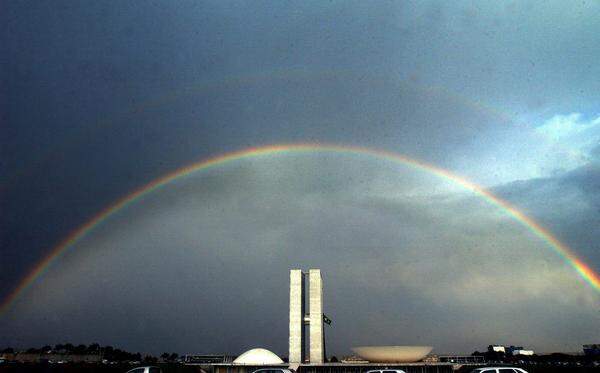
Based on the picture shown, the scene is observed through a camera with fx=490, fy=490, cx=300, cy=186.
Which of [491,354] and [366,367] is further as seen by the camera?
[491,354]

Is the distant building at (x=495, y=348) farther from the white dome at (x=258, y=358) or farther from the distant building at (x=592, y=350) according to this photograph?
the white dome at (x=258, y=358)

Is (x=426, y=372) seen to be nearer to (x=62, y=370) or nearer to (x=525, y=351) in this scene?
(x=62, y=370)

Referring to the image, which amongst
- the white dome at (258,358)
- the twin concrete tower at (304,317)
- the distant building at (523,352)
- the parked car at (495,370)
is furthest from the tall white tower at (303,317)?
the distant building at (523,352)

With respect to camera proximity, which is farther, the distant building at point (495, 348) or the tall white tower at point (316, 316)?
the distant building at point (495, 348)

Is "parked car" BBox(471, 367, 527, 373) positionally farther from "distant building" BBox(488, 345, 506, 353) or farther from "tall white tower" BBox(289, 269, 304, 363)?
"distant building" BBox(488, 345, 506, 353)

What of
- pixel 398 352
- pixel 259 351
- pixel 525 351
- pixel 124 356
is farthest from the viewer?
pixel 124 356

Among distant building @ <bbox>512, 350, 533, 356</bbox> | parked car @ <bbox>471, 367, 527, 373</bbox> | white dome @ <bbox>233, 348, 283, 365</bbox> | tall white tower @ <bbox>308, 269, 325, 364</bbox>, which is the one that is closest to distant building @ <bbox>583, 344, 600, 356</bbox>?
distant building @ <bbox>512, 350, 533, 356</bbox>

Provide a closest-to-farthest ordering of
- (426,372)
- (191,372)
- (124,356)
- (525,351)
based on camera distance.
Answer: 1. (191,372)
2. (426,372)
3. (525,351)
4. (124,356)

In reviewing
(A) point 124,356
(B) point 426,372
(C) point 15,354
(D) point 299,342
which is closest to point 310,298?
(D) point 299,342
